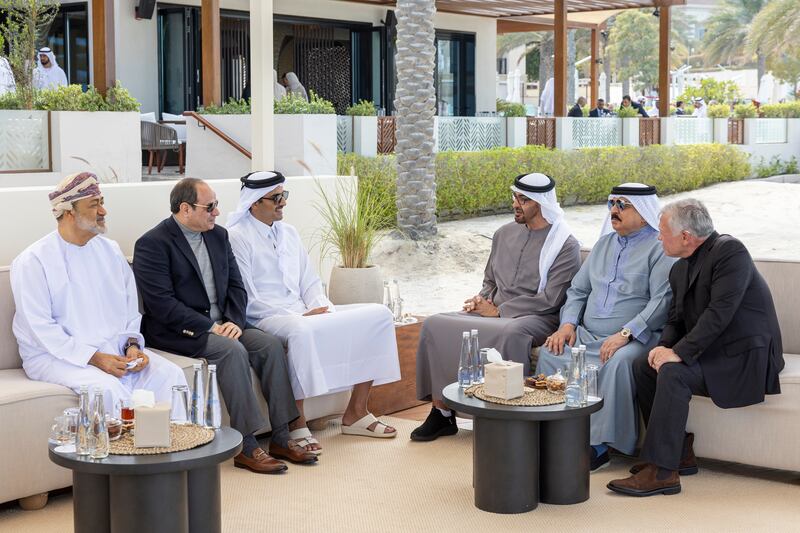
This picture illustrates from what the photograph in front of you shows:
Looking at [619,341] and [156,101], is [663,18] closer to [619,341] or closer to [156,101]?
[156,101]

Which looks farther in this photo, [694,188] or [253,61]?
[694,188]

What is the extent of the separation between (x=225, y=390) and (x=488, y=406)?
1.39 metres

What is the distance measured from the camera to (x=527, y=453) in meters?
4.74

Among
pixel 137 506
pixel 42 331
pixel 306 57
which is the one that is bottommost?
pixel 137 506

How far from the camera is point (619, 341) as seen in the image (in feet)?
18.0

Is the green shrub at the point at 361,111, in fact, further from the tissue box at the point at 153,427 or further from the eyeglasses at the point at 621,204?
the tissue box at the point at 153,427

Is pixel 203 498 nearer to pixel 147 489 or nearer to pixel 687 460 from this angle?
pixel 147 489

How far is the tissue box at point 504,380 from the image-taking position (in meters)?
4.78

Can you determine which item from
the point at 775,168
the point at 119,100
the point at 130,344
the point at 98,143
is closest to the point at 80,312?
the point at 130,344

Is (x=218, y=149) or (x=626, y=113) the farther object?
(x=626, y=113)

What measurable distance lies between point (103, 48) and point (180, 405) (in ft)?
28.7

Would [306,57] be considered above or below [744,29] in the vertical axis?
below

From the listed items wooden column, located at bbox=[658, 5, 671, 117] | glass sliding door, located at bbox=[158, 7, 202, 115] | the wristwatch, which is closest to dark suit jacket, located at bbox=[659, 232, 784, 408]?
the wristwatch

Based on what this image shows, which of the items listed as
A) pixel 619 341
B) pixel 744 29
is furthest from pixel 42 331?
pixel 744 29
